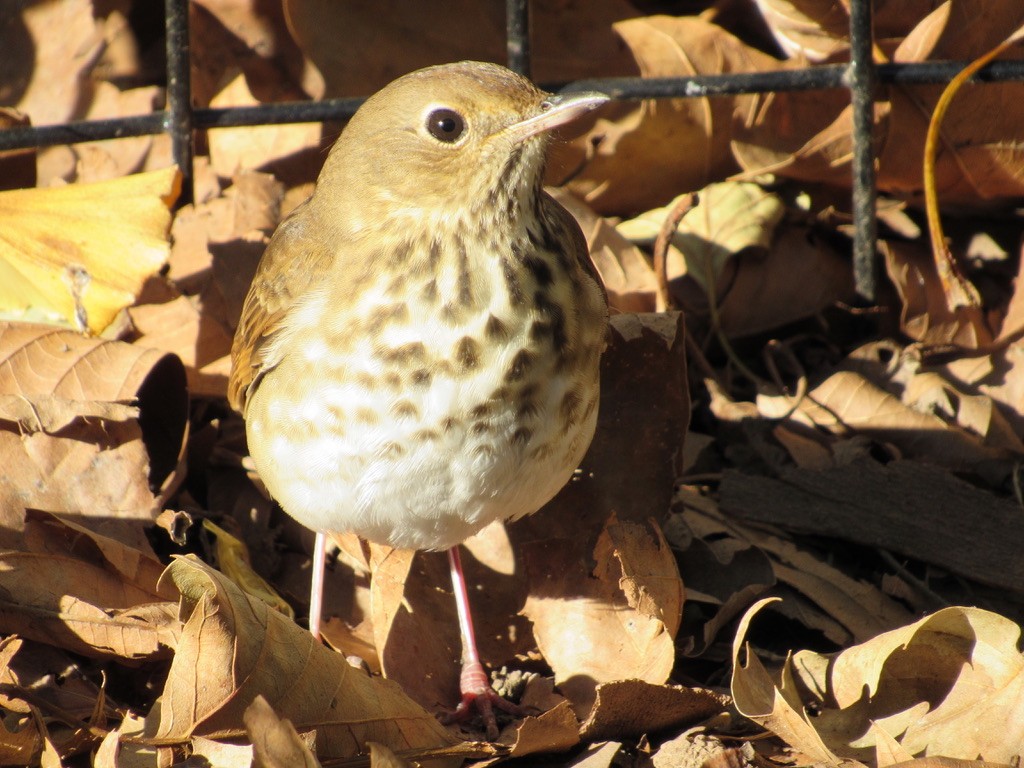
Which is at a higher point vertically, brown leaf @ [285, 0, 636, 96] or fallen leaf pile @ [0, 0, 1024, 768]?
brown leaf @ [285, 0, 636, 96]

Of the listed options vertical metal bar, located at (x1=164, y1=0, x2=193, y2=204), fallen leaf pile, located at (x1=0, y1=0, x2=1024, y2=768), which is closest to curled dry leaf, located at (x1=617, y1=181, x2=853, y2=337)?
fallen leaf pile, located at (x1=0, y1=0, x2=1024, y2=768)

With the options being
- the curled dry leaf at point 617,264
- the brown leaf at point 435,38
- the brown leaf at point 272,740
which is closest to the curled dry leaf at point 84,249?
the brown leaf at point 435,38

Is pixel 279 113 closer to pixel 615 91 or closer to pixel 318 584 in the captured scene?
pixel 615 91

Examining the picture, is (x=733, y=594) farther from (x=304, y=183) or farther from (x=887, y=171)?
(x=304, y=183)

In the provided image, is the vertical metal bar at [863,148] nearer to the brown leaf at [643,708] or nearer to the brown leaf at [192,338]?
the brown leaf at [643,708]

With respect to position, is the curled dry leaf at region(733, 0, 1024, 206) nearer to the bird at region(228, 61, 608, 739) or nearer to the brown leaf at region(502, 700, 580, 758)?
the bird at region(228, 61, 608, 739)

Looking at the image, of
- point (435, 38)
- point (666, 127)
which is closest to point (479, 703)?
point (666, 127)
